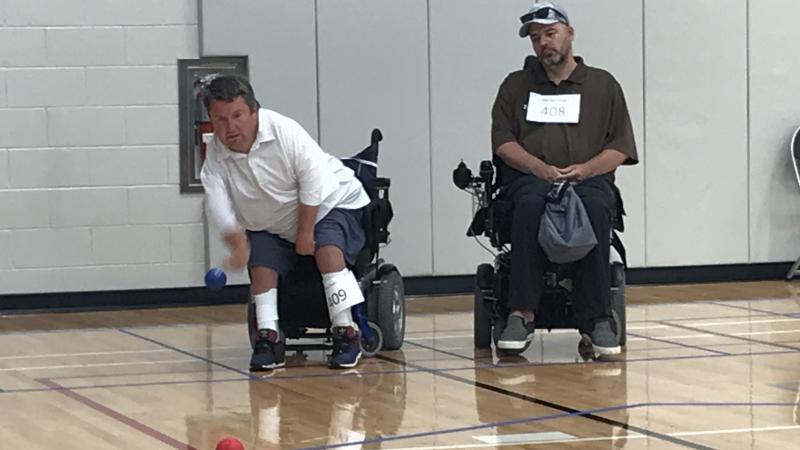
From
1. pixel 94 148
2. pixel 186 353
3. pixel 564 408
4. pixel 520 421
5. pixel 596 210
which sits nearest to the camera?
pixel 520 421

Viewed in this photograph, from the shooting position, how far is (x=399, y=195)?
7.46 metres

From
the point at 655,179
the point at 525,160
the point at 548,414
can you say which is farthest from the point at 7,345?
the point at 655,179

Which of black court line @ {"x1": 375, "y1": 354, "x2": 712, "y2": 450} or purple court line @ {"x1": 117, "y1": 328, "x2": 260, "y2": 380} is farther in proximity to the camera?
purple court line @ {"x1": 117, "y1": 328, "x2": 260, "y2": 380}

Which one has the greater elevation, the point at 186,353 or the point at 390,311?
the point at 390,311

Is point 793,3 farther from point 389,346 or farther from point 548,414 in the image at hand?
point 548,414

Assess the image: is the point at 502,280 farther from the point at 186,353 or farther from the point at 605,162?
the point at 186,353

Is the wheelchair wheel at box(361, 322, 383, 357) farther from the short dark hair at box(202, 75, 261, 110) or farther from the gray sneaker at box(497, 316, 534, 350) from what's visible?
the short dark hair at box(202, 75, 261, 110)

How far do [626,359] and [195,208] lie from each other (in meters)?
2.84

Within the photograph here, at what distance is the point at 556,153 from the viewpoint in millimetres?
5285

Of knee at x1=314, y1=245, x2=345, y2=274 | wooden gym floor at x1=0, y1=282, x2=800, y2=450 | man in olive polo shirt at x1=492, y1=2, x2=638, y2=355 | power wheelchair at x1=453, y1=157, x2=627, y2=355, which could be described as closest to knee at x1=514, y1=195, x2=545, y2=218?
man in olive polo shirt at x1=492, y1=2, x2=638, y2=355

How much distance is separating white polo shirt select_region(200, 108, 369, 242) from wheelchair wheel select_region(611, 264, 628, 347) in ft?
3.42

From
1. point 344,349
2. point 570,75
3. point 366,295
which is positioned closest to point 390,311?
point 366,295

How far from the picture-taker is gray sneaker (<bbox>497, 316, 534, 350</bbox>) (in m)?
5.06

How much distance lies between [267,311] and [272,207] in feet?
1.12
